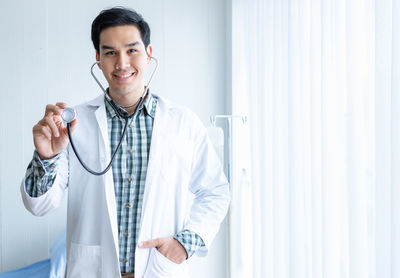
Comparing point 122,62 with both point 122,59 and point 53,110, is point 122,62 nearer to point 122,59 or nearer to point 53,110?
point 122,59

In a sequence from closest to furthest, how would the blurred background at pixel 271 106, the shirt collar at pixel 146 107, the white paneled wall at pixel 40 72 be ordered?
the blurred background at pixel 271 106
the shirt collar at pixel 146 107
the white paneled wall at pixel 40 72

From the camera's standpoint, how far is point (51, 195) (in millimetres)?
1100

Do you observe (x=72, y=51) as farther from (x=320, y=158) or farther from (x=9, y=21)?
(x=320, y=158)

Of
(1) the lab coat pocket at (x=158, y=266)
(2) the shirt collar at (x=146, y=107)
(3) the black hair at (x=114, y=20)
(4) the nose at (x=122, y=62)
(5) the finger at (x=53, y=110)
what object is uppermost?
(3) the black hair at (x=114, y=20)

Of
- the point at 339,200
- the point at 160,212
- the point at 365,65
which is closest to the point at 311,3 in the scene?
the point at 365,65

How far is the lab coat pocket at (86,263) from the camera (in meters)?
1.14

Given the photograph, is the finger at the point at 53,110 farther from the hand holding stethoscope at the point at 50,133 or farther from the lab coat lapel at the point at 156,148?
the lab coat lapel at the point at 156,148

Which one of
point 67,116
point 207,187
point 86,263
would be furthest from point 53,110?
point 207,187

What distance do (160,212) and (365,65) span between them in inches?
31.6

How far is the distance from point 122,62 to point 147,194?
434 millimetres

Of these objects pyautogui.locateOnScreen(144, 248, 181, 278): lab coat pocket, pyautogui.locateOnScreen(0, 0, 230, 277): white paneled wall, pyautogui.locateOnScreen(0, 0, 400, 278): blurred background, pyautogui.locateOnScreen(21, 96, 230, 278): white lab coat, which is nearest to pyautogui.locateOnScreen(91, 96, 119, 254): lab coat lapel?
pyautogui.locateOnScreen(21, 96, 230, 278): white lab coat

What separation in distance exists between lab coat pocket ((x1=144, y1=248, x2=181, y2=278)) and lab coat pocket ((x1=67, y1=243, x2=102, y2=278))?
16 centimetres

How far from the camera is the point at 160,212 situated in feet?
3.96

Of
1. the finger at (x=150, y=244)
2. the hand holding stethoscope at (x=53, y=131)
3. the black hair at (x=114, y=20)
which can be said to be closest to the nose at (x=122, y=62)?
the black hair at (x=114, y=20)
